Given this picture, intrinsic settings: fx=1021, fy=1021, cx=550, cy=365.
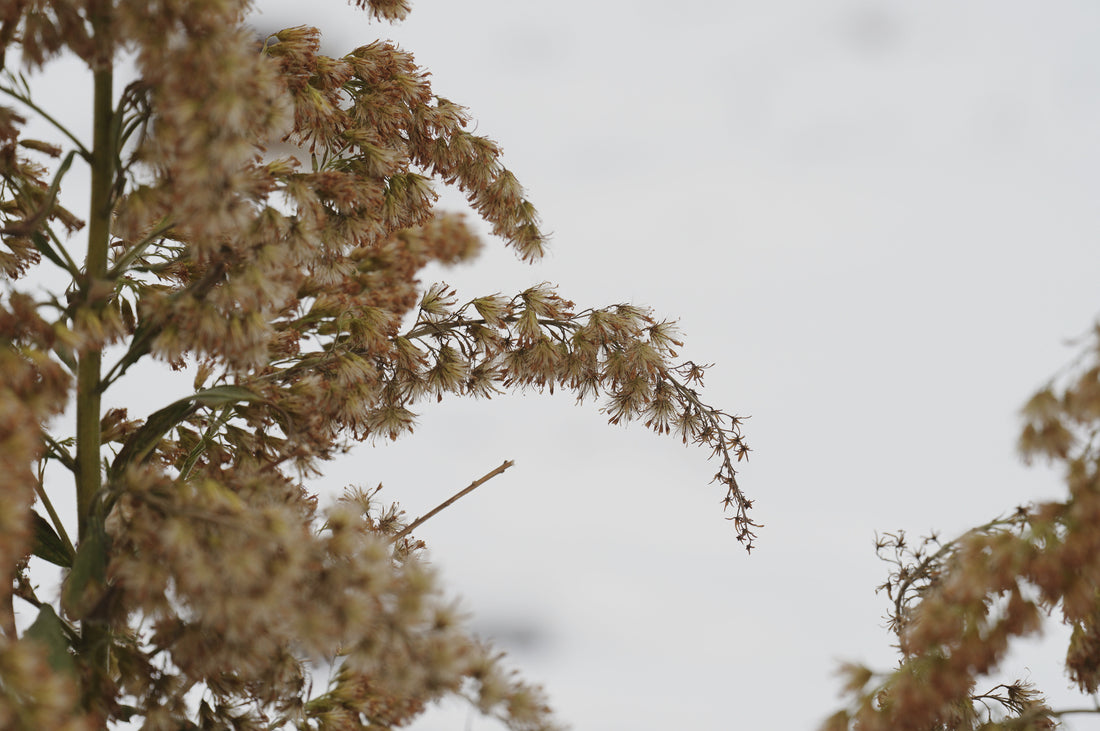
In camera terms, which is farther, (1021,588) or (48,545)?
(48,545)

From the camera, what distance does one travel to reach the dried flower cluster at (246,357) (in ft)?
1.35

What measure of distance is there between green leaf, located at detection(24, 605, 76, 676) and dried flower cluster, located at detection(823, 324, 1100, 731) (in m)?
0.36

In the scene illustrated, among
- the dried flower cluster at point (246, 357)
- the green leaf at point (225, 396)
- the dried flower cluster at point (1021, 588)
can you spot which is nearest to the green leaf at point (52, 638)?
the dried flower cluster at point (246, 357)

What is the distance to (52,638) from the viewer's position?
48 cm

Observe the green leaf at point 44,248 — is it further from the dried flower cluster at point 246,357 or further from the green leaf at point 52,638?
the green leaf at point 52,638

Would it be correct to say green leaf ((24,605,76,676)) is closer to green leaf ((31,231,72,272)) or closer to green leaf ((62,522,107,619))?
green leaf ((62,522,107,619))

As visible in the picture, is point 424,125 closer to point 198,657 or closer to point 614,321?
point 614,321

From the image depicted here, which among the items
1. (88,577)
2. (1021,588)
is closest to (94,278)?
(88,577)

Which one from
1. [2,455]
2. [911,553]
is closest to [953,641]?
[911,553]

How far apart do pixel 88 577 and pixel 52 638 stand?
0.03 m

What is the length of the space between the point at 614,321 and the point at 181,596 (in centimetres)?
33

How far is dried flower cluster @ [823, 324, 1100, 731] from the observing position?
0.42 meters

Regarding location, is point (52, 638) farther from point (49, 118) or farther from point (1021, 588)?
point (1021, 588)

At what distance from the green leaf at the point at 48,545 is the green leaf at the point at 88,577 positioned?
0.06 meters
